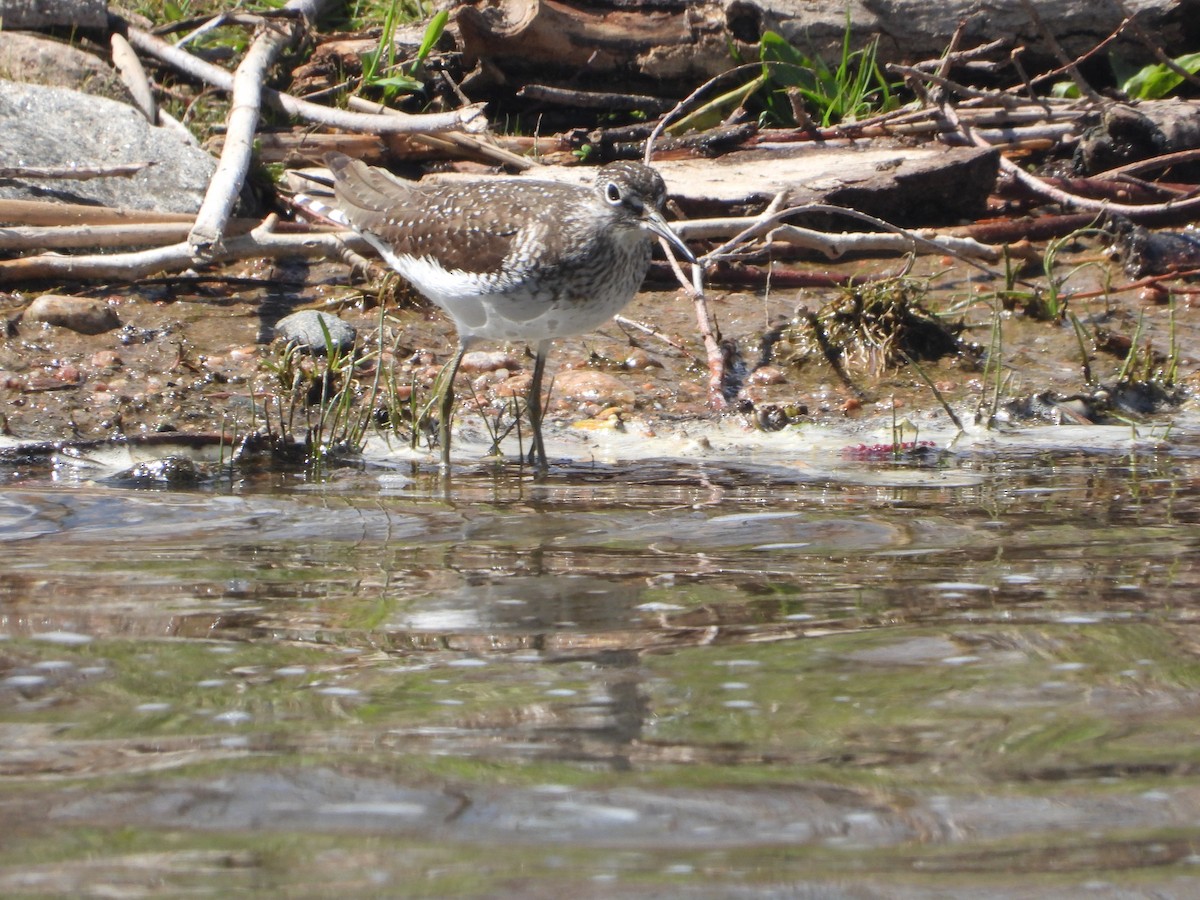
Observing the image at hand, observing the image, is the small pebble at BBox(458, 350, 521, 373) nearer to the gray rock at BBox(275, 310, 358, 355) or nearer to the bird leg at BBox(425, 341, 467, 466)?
the gray rock at BBox(275, 310, 358, 355)

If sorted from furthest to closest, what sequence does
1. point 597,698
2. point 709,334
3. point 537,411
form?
point 709,334 → point 537,411 → point 597,698

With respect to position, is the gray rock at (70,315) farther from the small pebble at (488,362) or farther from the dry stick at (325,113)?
the dry stick at (325,113)

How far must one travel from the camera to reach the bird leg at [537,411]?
19.4 ft

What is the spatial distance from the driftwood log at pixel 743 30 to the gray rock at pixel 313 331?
2.34 meters

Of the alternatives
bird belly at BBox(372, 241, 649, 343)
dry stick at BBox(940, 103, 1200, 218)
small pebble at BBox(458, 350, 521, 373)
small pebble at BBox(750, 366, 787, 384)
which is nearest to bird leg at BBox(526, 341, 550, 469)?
bird belly at BBox(372, 241, 649, 343)

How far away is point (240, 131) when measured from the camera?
7668 millimetres

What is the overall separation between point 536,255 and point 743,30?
3454 millimetres

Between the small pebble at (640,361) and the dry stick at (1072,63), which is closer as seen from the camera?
the small pebble at (640,361)

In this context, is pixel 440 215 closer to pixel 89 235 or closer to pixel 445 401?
pixel 445 401

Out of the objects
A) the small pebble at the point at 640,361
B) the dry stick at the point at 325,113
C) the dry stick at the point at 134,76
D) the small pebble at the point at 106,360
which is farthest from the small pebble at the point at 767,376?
the dry stick at the point at 134,76

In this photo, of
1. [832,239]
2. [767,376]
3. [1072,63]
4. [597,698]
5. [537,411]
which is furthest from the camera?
[1072,63]

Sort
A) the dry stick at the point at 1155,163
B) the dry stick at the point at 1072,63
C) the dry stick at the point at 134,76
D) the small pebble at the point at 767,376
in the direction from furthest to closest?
the dry stick at the point at 134,76 → the dry stick at the point at 1155,163 → the dry stick at the point at 1072,63 → the small pebble at the point at 767,376

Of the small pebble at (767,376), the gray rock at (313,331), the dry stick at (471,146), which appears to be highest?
the dry stick at (471,146)

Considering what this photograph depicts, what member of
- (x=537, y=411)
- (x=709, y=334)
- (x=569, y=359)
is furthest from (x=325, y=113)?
(x=537, y=411)
